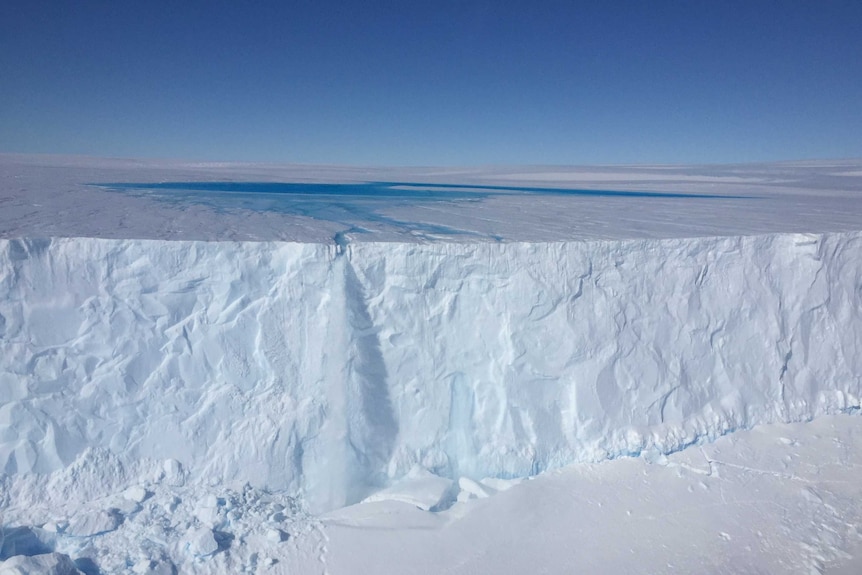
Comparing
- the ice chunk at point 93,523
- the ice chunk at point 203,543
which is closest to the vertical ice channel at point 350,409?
the ice chunk at point 203,543

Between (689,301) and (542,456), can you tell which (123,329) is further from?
(689,301)

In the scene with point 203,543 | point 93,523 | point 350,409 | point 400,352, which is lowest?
point 203,543

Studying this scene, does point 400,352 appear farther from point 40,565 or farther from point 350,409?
point 40,565

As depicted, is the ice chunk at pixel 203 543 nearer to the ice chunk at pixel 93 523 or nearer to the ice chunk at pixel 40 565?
the ice chunk at pixel 93 523

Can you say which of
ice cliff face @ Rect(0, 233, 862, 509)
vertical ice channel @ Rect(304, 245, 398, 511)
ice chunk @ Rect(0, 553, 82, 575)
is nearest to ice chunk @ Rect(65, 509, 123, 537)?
ice chunk @ Rect(0, 553, 82, 575)

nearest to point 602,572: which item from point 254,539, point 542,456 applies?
point 542,456

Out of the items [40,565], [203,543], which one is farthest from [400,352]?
[40,565]

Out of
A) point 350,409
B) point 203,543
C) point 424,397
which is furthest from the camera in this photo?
point 424,397
